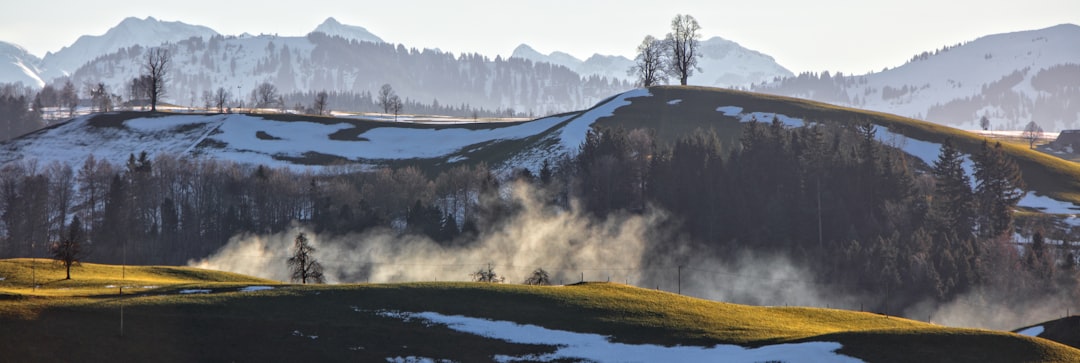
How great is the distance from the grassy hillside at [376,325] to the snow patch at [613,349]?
1.15 meters

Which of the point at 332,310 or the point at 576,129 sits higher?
the point at 576,129

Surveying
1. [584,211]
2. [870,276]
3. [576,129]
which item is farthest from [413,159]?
[870,276]

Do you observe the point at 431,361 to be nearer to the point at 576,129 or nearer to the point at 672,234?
the point at 672,234

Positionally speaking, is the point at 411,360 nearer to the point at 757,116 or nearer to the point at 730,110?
the point at 757,116

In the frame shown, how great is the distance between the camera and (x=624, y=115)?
7510 inches

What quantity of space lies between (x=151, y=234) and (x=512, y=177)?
2379 inches

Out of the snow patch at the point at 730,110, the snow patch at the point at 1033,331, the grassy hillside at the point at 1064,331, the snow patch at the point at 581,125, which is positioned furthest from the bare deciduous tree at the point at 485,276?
the snow patch at the point at 730,110

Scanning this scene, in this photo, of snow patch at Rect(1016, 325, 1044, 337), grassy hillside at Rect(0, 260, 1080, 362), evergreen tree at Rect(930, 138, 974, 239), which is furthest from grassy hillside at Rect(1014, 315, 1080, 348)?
evergreen tree at Rect(930, 138, 974, 239)

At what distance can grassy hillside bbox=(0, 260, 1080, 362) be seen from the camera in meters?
60.5

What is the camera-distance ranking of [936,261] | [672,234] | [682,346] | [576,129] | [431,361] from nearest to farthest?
[431,361] → [682,346] → [936,261] → [672,234] → [576,129]

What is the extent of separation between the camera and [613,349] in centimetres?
6512

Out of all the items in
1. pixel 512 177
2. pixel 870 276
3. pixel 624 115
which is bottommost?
pixel 870 276

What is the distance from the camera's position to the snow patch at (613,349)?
62.4 meters

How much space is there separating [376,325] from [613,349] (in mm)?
16419
